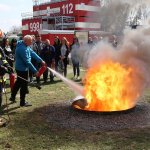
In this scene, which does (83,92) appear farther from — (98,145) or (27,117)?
(98,145)

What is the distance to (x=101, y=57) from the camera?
9.27m

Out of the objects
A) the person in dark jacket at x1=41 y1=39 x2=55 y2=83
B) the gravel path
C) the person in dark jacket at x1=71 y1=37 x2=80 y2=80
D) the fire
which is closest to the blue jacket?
the gravel path

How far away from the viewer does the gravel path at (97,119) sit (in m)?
7.46

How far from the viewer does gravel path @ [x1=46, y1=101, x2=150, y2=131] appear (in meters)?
7.46

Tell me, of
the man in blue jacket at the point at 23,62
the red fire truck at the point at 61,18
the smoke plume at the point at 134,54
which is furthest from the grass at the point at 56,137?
the red fire truck at the point at 61,18

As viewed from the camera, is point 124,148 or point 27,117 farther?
point 27,117

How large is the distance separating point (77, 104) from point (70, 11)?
23987mm

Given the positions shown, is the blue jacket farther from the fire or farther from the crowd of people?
the fire

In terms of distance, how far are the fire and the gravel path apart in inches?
16.5

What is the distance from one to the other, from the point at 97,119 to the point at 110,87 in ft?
4.17

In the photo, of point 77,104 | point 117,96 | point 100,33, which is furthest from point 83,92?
point 100,33

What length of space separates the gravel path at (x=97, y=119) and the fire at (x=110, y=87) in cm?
42

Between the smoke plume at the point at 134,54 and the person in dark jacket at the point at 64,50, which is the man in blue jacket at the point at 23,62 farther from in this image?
the person in dark jacket at the point at 64,50

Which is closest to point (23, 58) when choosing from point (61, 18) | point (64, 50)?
point (64, 50)
